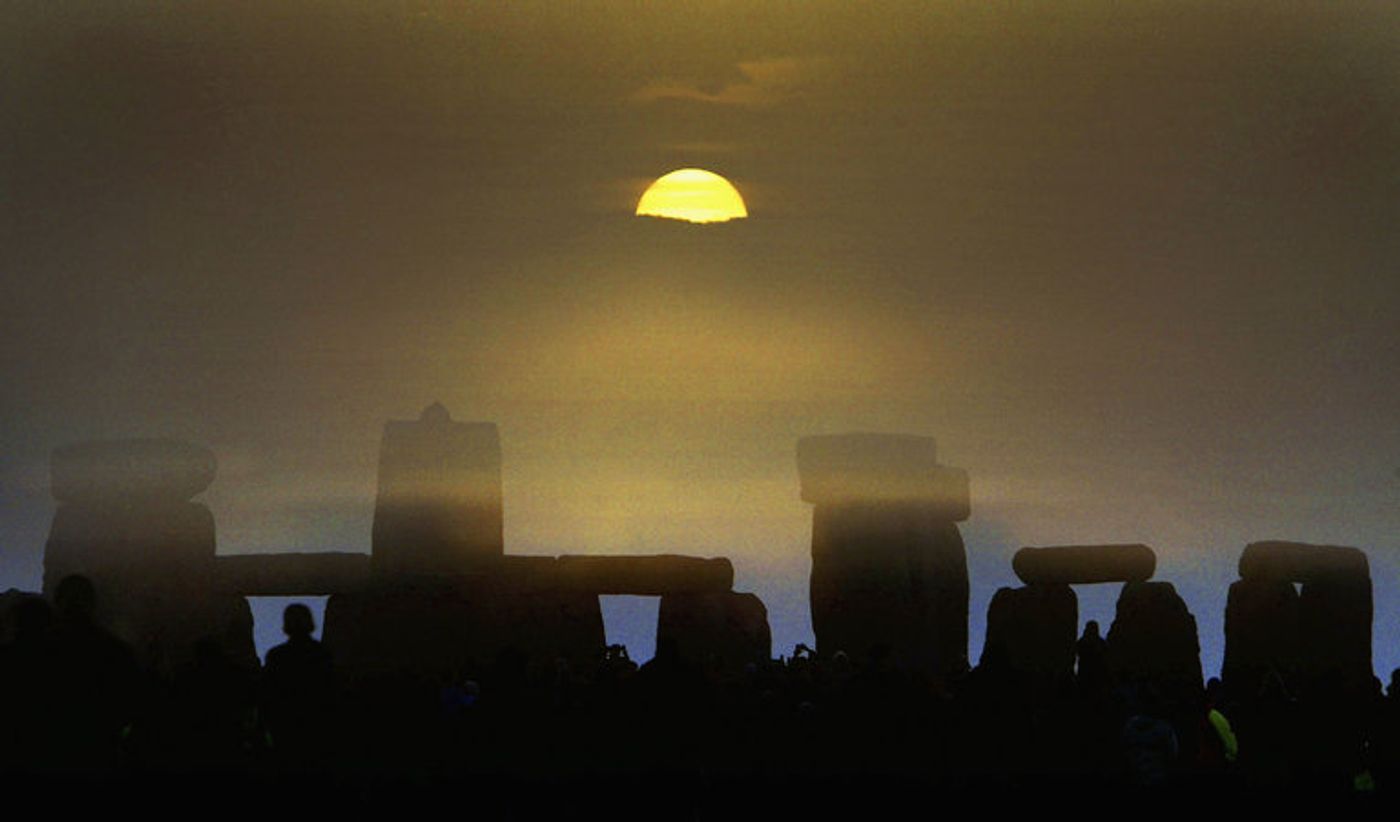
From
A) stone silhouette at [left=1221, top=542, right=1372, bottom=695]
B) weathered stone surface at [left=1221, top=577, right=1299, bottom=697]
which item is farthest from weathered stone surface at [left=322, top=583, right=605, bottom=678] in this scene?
stone silhouette at [left=1221, top=542, right=1372, bottom=695]

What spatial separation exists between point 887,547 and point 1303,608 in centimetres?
548

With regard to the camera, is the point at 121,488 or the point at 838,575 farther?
the point at 838,575

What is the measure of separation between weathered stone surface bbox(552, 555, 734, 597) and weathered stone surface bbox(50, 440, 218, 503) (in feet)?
16.2

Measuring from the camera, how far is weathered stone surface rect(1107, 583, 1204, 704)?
34.0 metres

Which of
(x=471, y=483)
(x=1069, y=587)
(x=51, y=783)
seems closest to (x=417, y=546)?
(x=471, y=483)

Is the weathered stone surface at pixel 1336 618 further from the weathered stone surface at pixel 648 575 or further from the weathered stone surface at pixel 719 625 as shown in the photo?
the weathered stone surface at pixel 648 575

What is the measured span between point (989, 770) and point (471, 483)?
22774 mm

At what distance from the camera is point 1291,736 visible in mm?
14305

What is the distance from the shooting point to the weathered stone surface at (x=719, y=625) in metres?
34.0

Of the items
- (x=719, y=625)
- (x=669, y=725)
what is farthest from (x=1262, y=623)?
(x=669, y=725)

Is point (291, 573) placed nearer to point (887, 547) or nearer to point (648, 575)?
point (648, 575)

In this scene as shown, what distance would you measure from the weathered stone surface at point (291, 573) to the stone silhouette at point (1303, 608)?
38.0 feet

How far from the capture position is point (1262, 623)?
113 ft

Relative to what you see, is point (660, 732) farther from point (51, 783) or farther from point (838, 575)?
point (838, 575)
